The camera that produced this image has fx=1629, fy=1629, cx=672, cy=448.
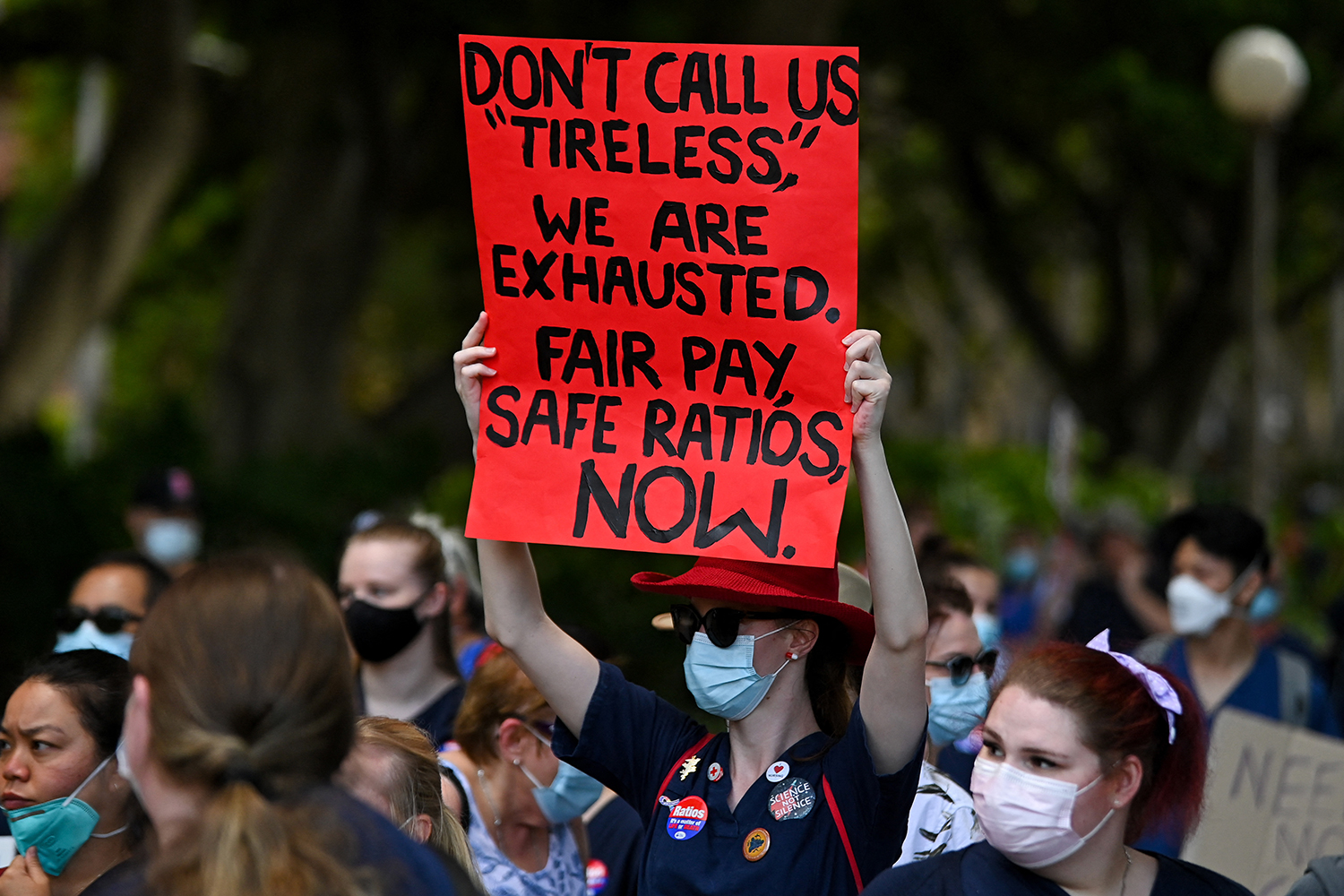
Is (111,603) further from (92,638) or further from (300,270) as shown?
(300,270)

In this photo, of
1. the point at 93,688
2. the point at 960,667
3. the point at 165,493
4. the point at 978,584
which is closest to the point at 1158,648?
the point at 978,584

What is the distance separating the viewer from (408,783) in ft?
11.0

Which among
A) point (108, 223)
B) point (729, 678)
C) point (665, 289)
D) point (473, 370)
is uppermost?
point (665, 289)

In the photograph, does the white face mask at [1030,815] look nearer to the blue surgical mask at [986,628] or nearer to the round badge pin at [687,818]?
the round badge pin at [687,818]

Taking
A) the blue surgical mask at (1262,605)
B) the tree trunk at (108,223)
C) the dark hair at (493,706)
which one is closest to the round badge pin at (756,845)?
the dark hair at (493,706)

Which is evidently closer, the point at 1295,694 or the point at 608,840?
the point at 608,840

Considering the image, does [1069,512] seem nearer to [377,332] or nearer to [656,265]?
[656,265]

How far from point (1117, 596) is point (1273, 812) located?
4.00 metres

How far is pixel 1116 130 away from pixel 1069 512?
7.37 m

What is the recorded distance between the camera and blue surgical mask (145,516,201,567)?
321 inches

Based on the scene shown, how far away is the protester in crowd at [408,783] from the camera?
3.25 meters

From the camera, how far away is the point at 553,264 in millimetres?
3424

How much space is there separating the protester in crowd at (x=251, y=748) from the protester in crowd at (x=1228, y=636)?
383cm

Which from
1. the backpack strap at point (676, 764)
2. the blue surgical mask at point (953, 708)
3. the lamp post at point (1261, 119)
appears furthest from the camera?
the lamp post at point (1261, 119)
